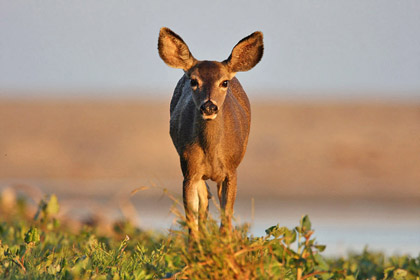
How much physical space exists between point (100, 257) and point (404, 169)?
79.6 feet

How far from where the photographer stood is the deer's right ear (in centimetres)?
881

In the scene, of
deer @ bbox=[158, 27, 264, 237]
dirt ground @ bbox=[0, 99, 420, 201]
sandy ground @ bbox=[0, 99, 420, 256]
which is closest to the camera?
deer @ bbox=[158, 27, 264, 237]

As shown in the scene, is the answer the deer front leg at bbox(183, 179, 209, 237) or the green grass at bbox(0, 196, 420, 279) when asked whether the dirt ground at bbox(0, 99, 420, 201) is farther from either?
the green grass at bbox(0, 196, 420, 279)

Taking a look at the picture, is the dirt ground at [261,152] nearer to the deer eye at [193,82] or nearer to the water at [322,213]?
the water at [322,213]

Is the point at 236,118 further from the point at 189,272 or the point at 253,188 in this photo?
the point at 253,188

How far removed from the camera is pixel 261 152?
32688 mm

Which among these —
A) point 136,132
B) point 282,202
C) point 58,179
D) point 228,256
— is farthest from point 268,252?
point 136,132

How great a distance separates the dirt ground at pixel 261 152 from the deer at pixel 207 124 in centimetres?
1688

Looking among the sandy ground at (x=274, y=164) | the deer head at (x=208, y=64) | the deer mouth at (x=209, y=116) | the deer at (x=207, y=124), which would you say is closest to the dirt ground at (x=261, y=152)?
the sandy ground at (x=274, y=164)

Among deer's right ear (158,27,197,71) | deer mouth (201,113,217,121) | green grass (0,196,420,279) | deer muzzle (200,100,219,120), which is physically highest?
deer's right ear (158,27,197,71)

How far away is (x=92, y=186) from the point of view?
28.2m

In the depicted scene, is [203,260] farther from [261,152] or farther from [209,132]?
[261,152]

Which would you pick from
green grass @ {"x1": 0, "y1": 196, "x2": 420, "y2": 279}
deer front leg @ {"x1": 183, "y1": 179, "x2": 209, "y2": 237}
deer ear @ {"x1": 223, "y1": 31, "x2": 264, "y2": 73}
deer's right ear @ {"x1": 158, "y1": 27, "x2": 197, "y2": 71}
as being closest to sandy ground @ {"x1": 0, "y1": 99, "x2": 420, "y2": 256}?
deer front leg @ {"x1": 183, "y1": 179, "x2": 209, "y2": 237}

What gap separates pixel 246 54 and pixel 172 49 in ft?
2.44
